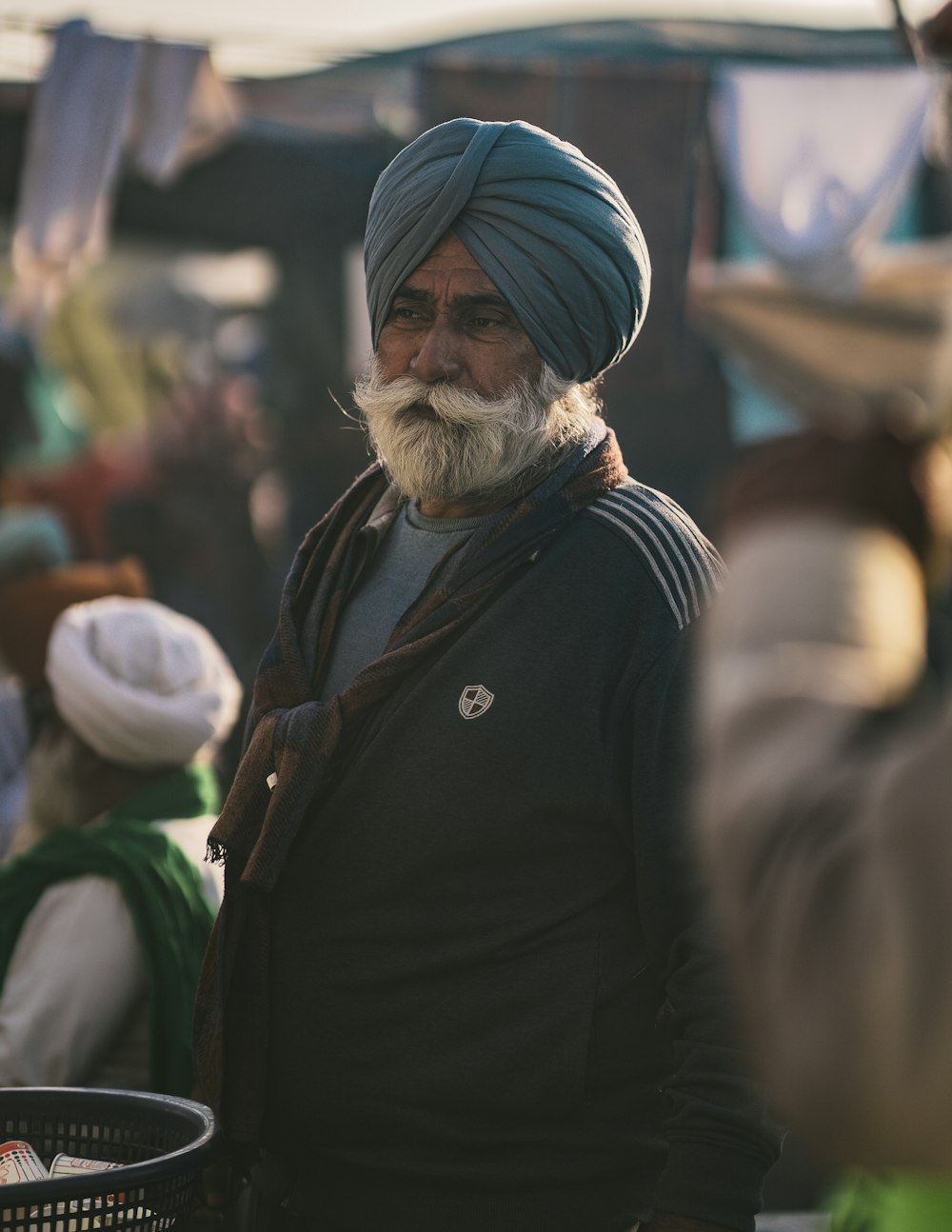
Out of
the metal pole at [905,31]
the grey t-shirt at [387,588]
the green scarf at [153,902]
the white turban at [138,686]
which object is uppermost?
the metal pole at [905,31]

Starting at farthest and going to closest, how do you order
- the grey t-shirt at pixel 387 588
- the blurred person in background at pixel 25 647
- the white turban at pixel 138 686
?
the blurred person in background at pixel 25 647, the white turban at pixel 138 686, the grey t-shirt at pixel 387 588

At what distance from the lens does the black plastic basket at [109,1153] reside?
6.70 ft

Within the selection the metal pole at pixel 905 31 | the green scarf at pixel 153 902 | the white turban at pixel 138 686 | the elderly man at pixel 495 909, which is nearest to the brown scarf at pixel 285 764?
the elderly man at pixel 495 909

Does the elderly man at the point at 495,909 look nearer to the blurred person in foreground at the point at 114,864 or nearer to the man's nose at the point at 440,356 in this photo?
the man's nose at the point at 440,356

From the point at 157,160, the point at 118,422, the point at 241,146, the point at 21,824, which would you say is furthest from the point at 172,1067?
the point at 118,422

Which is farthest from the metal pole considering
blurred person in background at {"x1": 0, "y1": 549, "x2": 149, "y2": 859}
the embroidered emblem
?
blurred person in background at {"x1": 0, "y1": 549, "x2": 149, "y2": 859}

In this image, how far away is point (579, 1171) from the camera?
2.30 meters

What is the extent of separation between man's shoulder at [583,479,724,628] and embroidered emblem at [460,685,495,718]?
0.28m

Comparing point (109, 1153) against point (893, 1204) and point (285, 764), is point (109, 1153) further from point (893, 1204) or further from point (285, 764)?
point (893, 1204)

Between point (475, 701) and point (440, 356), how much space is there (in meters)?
0.60

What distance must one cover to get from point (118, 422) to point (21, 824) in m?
14.3

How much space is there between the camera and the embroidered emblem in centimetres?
235

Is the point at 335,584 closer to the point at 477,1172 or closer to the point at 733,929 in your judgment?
the point at 477,1172

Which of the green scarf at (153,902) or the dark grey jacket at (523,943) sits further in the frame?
the green scarf at (153,902)
